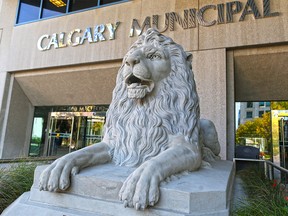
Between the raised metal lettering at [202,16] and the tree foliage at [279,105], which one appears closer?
the raised metal lettering at [202,16]

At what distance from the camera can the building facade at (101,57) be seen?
19.9 feet

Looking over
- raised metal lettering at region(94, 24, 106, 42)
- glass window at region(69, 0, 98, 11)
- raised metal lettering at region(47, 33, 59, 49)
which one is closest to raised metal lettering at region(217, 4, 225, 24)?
raised metal lettering at region(94, 24, 106, 42)

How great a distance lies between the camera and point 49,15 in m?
9.52

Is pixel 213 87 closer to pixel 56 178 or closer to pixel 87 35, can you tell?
pixel 87 35

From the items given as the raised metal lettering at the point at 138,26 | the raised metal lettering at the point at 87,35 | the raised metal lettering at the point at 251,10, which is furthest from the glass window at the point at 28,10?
the raised metal lettering at the point at 251,10

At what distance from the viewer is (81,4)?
8984mm

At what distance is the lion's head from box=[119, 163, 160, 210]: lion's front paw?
638 mm

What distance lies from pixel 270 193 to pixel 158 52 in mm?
2205

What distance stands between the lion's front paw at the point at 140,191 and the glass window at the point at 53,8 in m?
9.39

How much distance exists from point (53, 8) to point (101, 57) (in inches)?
158

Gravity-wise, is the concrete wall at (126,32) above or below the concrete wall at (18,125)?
above

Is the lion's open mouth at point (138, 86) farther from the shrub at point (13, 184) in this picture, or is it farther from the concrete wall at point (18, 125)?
the concrete wall at point (18, 125)

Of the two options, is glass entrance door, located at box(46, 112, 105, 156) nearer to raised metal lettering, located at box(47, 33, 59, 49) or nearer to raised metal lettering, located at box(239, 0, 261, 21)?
raised metal lettering, located at box(47, 33, 59, 49)

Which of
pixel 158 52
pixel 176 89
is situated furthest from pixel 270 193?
pixel 158 52
